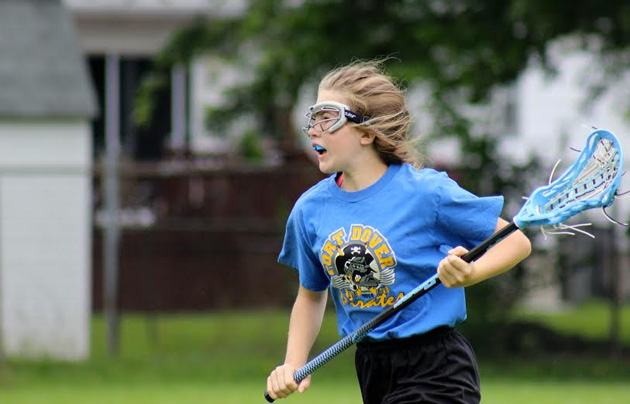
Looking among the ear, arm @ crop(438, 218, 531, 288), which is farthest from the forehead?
arm @ crop(438, 218, 531, 288)

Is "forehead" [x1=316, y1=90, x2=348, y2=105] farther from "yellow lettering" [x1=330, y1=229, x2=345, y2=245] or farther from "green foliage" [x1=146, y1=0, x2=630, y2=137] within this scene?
"green foliage" [x1=146, y1=0, x2=630, y2=137]

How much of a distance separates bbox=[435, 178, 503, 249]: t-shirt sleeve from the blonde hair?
240 millimetres

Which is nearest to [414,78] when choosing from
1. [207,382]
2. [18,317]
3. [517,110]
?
[207,382]

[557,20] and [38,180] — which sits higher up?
[557,20]

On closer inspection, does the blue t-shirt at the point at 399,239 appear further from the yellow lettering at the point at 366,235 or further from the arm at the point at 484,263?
the arm at the point at 484,263

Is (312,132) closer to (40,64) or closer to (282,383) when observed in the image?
(282,383)

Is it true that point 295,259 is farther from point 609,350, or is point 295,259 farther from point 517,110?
point 517,110

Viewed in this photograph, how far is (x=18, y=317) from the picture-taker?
12.5 metres

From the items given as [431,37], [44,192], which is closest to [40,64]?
[44,192]

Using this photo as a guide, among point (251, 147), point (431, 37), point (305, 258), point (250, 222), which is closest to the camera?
point (305, 258)

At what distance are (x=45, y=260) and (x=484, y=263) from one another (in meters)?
9.23

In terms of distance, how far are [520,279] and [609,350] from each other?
1.22 metres

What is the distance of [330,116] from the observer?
176 inches

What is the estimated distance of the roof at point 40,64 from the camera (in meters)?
13.4
